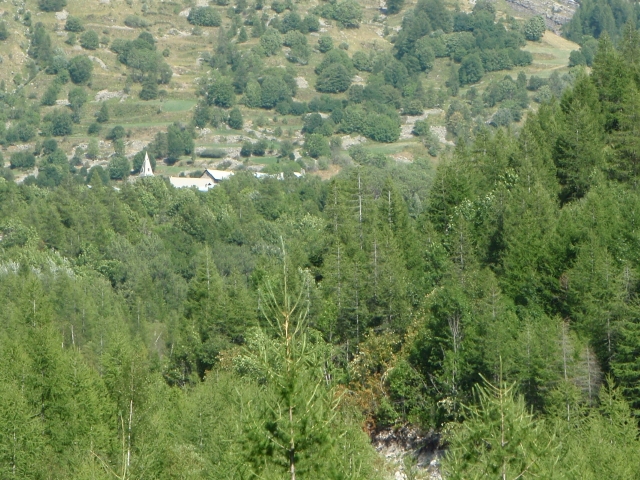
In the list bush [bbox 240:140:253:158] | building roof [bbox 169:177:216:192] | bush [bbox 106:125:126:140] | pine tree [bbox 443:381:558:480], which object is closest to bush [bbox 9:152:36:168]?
bush [bbox 106:125:126:140]

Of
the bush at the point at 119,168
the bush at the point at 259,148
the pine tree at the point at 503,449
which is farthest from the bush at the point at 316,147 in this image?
the pine tree at the point at 503,449

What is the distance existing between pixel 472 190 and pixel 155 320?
4146 cm

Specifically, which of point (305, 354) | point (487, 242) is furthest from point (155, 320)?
point (305, 354)

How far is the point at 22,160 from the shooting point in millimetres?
193125

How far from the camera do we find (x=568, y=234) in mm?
52125

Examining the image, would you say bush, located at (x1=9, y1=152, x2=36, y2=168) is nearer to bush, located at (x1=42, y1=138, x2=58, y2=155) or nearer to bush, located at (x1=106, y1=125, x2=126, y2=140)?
bush, located at (x1=42, y1=138, x2=58, y2=155)

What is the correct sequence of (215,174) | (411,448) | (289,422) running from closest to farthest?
(289,422)
(411,448)
(215,174)

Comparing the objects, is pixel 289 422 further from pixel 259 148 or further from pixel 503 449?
pixel 259 148

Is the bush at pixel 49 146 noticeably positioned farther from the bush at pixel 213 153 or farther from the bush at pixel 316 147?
the bush at pixel 316 147

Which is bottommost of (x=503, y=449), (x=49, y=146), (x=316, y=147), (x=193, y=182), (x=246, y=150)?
(x=49, y=146)

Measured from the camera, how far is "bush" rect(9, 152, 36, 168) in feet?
634

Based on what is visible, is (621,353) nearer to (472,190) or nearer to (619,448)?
(619,448)

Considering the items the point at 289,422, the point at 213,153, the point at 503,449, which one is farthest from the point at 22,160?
the point at 289,422

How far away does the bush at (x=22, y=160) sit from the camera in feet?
634
